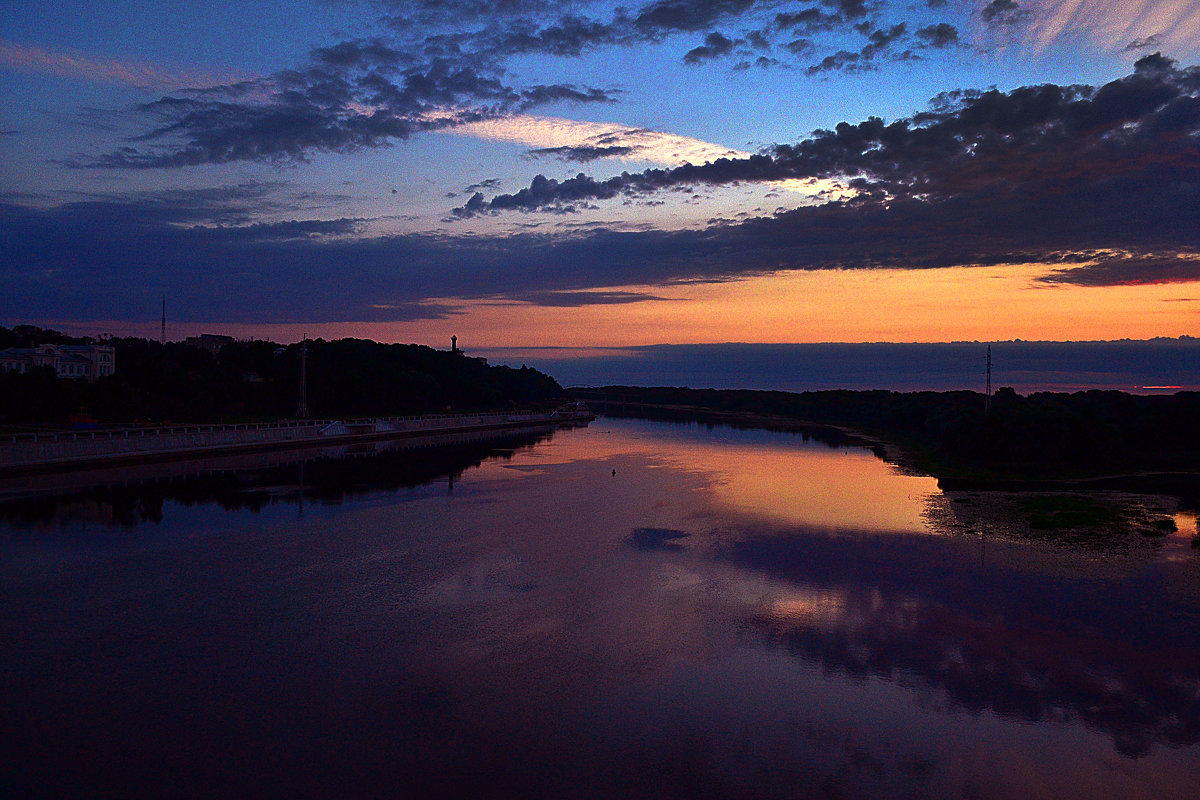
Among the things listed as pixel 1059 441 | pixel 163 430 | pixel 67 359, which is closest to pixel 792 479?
pixel 1059 441

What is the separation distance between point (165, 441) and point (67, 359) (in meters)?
59.6

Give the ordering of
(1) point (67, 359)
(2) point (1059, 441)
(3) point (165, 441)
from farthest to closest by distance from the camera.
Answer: (1) point (67, 359) → (2) point (1059, 441) → (3) point (165, 441)

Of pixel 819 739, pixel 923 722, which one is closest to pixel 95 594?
pixel 819 739

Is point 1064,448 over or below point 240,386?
below

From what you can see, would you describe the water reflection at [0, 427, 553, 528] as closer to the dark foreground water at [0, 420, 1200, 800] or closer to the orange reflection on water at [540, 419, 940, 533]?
the dark foreground water at [0, 420, 1200, 800]

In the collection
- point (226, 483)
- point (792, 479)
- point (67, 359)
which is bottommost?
point (792, 479)

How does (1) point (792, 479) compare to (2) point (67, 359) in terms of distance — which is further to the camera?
(2) point (67, 359)

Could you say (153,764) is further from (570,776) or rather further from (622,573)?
(622,573)

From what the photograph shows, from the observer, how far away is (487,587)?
16891 millimetres

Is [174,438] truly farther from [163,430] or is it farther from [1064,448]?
[1064,448]

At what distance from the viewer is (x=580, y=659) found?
41.1ft

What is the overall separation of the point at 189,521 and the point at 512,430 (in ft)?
188

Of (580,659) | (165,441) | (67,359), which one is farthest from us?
(67,359)

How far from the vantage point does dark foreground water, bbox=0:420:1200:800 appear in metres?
9.09
